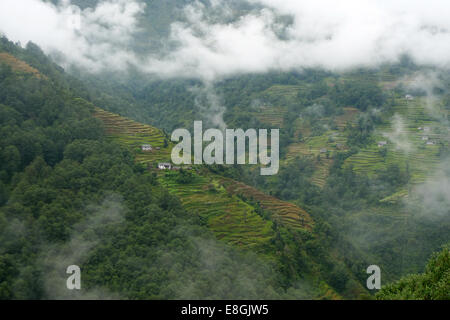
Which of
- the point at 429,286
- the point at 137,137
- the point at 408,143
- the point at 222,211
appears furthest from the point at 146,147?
the point at 408,143

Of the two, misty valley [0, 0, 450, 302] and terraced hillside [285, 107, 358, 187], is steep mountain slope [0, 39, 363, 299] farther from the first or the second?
terraced hillside [285, 107, 358, 187]

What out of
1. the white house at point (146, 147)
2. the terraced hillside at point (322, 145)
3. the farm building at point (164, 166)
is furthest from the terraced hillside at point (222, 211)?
the terraced hillside at point (322, 145)

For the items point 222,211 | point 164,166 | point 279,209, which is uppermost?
point 164,166

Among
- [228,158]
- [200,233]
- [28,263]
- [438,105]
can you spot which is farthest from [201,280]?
[438,105]

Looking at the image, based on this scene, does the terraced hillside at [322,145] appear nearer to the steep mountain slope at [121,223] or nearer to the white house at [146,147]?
the steep mountain slope at [121,223]

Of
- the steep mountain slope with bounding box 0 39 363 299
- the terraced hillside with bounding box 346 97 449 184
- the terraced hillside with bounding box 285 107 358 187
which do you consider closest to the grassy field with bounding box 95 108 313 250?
the steep mountain slope with bounding box 0 39 363 299

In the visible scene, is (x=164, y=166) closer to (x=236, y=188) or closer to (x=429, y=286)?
(x=236, y=188)

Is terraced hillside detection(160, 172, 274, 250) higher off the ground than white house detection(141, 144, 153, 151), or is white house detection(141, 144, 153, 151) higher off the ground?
white house detection(141, 144, 153, 151)
